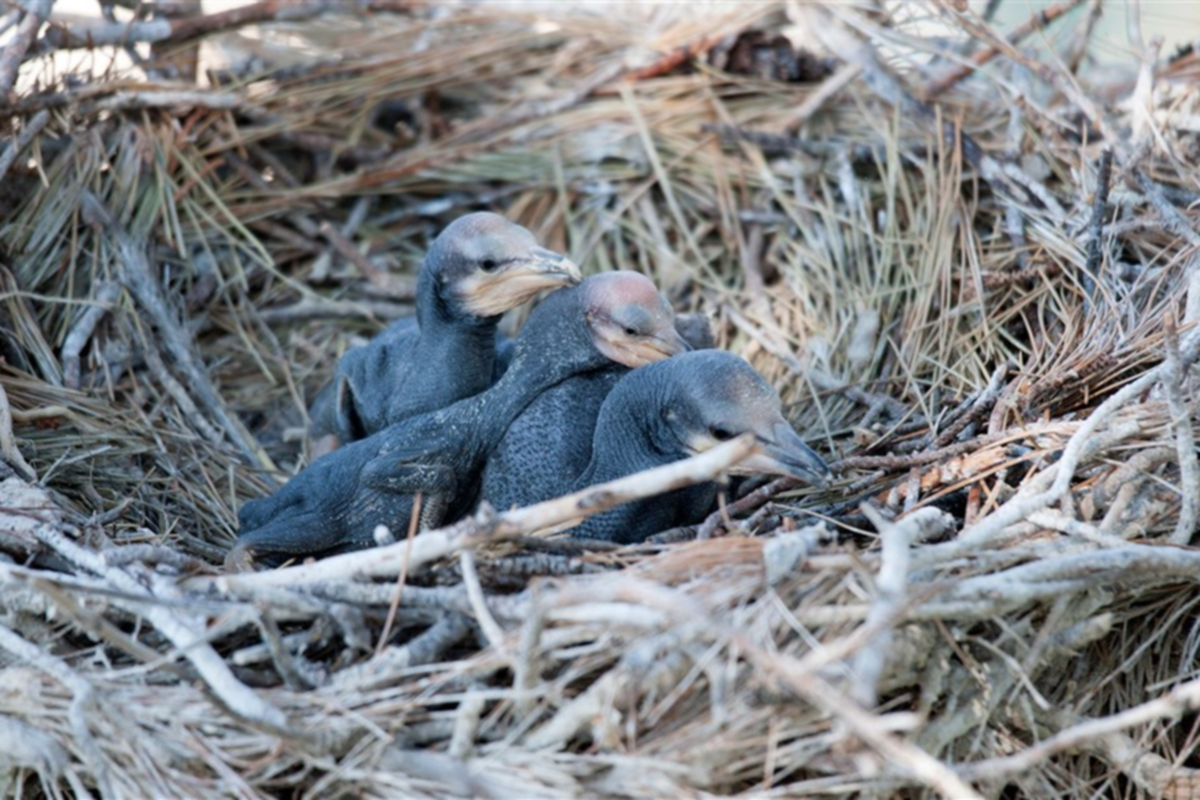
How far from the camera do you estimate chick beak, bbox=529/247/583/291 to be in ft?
10.3

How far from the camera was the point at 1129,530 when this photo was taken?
8.04 feet

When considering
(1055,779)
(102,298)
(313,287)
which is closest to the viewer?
(1055,779)

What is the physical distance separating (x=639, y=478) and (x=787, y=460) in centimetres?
54

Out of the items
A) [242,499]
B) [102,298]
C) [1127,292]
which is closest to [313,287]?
[102,298]

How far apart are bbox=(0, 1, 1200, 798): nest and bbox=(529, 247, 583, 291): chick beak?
67cm

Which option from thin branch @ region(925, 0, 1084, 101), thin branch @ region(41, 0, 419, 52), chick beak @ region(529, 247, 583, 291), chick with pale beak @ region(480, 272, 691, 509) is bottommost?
chick with pale beak @ region(480, 272, 691, 509)

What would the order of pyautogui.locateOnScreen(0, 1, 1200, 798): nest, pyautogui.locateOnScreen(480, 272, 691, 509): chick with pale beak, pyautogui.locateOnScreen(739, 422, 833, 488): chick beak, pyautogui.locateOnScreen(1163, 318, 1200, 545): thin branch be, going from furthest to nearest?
pyautogui.locateOnScreen(480, 272, 691, 509): chick with pale beak < pyautogui.locateOnScreen(739, 422, 833, 488): chick beak < pyautogui.locateOnScreen(1163, 318, 1200, 545): thin branch < pyautogui.locateOnScreen(0, 1, 1200, 798): nest

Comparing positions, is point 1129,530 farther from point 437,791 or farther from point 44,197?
point 44,197

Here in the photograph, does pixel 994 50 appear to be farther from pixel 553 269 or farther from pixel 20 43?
pixel 20 43

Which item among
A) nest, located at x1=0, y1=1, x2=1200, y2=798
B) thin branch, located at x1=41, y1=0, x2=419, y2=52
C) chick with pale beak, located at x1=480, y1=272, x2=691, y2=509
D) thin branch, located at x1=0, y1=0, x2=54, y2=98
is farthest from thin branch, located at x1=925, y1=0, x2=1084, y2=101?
thin branch, located at x1=0, y1=0, x2=54, y2=98

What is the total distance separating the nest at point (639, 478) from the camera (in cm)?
214

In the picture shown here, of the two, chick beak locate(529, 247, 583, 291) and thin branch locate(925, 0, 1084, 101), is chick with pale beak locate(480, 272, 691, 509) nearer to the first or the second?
chick beak locate(529, 247, 583, 291)

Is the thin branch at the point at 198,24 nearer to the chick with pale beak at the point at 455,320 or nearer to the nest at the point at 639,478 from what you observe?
the nest at the point at 639,478

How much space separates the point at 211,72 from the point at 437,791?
118 inches
